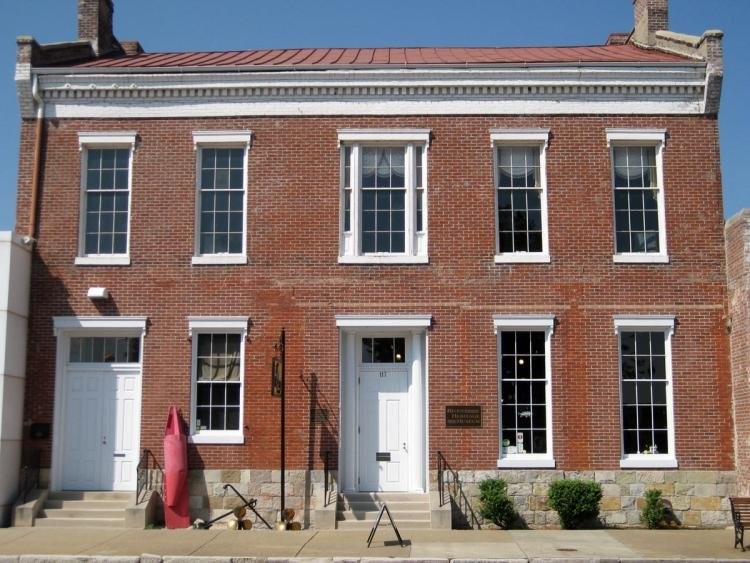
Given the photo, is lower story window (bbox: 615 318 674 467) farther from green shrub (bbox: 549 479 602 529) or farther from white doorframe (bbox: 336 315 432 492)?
white doorframe (bbox: 336 315 432 492)

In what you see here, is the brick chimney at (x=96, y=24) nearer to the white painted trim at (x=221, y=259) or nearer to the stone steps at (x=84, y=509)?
the white painted trim at (x=221, y=259)

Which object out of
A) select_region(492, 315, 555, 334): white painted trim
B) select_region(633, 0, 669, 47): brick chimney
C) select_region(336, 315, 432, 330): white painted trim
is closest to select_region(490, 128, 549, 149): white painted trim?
select_region(492, 315, 555, 334): white painted trim

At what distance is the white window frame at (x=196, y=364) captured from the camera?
674 inches

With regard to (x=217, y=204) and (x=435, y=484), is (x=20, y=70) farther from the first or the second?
(x=435, y=484)

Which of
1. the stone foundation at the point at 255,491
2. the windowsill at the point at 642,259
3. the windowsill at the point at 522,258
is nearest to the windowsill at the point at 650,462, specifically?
the windowsill at the point at 642,259

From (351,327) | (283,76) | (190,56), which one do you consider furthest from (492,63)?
(190,56)

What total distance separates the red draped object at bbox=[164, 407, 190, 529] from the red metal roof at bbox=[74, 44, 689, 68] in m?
7.19

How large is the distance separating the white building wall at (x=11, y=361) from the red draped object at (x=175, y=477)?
2763mm

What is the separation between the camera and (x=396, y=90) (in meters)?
17.9

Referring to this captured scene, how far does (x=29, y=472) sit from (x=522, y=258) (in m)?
9.88

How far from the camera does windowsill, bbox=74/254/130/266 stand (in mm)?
17688

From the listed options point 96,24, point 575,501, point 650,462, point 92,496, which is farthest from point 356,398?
point 96,24

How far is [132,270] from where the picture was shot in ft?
58.1

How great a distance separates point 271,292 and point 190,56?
653 centimetres
